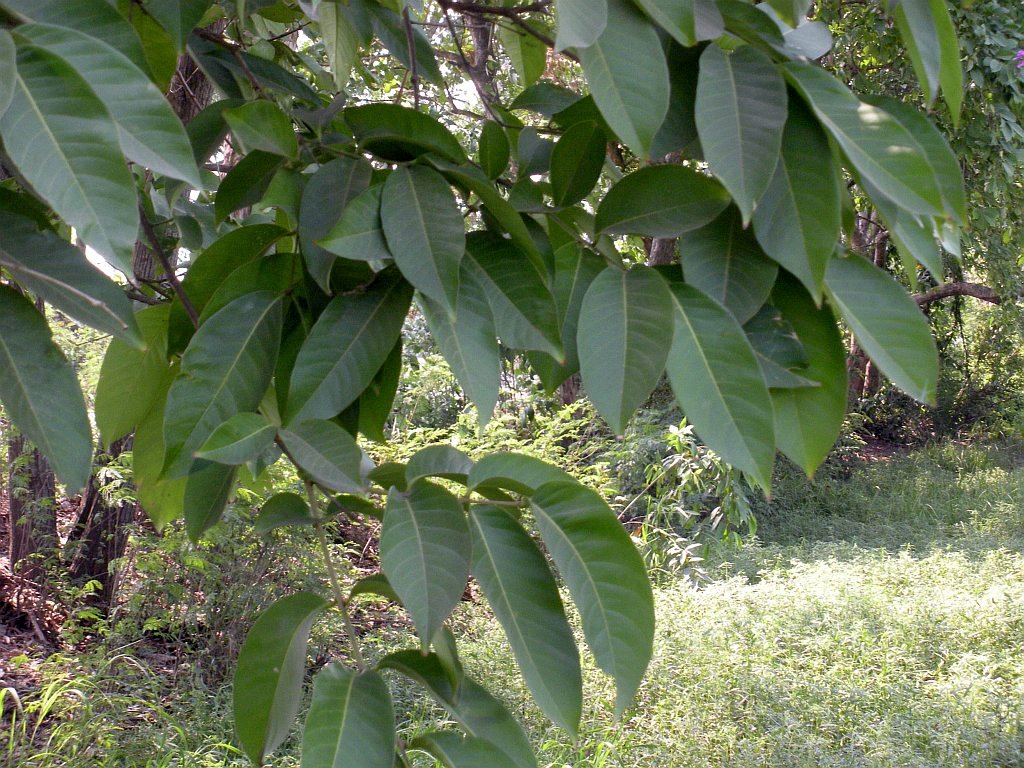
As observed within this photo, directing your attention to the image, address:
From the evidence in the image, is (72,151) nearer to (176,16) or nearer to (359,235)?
(359,235)

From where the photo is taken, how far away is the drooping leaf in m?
0.41

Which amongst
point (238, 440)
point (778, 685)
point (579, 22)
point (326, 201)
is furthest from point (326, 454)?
point (778, 685)

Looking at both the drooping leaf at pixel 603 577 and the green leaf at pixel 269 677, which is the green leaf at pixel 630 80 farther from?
the green leaf at pixel 269 677

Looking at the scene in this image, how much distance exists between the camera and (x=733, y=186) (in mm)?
406

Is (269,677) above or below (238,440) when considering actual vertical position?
below

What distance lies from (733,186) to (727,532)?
14.8 ft

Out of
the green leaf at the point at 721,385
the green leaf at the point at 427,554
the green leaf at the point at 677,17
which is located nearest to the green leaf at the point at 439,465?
the green leaf at the point at 427,554

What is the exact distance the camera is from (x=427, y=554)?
0.42 meters

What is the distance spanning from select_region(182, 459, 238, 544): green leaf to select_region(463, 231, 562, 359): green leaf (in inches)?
8.0

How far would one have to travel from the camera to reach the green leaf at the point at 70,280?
43cm

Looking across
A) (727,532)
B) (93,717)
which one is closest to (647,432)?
(727,532)

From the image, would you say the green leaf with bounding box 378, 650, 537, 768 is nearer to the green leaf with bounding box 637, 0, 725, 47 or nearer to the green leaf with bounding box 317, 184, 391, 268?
the green leaf with bounding box 317, 184, 391, 268

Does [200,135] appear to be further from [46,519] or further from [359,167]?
[46,519]

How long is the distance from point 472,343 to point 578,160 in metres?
0.13
